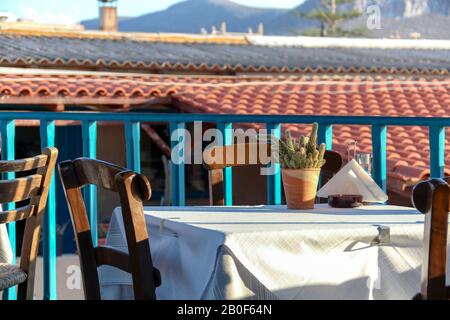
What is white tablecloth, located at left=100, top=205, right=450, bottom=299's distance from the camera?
236cm

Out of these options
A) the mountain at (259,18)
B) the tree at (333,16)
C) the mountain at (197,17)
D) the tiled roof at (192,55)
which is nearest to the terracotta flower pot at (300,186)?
the tiled roof at (192,55)

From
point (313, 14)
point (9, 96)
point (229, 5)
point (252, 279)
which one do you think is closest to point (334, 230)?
point (252, 279)

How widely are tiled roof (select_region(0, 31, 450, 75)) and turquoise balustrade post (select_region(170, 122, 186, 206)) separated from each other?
34.8 ft

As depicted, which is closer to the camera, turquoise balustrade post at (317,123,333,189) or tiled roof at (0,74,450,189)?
turquoise balustrade post at (317,123,333,189)

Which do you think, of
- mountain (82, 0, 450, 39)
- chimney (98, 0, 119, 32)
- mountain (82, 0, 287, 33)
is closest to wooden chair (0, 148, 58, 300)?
chimney (98, 0, 119, 32)

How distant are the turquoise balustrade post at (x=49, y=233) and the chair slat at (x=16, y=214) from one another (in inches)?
32.1

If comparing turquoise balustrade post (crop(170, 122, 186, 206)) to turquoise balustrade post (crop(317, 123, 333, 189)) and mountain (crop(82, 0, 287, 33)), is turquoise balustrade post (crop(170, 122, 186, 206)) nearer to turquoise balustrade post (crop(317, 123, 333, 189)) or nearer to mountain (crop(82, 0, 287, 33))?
turquoise balustrade post (crop(317, 123, 333, 189))

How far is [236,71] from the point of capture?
16188 millimetres

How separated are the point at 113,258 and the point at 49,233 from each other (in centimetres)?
153

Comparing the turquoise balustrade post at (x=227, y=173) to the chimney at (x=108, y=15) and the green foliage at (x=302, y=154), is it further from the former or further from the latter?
the chimney at (x=108, y=15)

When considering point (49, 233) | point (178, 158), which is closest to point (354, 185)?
point (178, 158)

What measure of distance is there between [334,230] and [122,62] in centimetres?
1312
